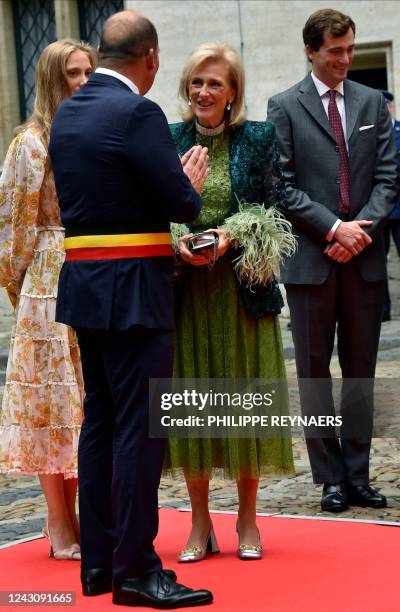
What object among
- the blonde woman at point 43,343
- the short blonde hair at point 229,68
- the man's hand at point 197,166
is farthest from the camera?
the blonde woman at point 43,343

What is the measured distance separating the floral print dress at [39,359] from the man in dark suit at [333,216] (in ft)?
4.46

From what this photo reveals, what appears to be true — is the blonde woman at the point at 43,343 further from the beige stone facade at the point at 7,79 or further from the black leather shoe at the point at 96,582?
the beige stone facade at the point at 7,79

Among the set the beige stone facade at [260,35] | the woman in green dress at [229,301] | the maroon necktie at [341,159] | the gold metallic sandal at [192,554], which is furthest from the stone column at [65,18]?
the gold metallic sandal at [192,554]

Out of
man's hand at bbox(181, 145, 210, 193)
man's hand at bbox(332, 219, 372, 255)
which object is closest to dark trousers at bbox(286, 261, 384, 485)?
man's hand at bbox(332, 219, 372, 255)

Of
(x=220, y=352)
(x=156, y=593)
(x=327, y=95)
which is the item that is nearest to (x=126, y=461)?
(x=156, y=593)

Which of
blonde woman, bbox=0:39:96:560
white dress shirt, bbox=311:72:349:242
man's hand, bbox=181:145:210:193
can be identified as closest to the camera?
man's hand, bbox=181:145:210:193

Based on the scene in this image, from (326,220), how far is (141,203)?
1.85 metres

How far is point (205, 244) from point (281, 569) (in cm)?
130

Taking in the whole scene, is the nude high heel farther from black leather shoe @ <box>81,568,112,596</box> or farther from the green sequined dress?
black leather shoe @ <box>81,568,112,596</box>

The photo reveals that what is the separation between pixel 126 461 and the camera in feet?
15.9

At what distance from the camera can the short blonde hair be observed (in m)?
5.48

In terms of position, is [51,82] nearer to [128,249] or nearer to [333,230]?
[128,249]

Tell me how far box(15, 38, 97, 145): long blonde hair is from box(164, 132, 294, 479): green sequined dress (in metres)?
0.72

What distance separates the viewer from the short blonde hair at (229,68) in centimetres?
548
